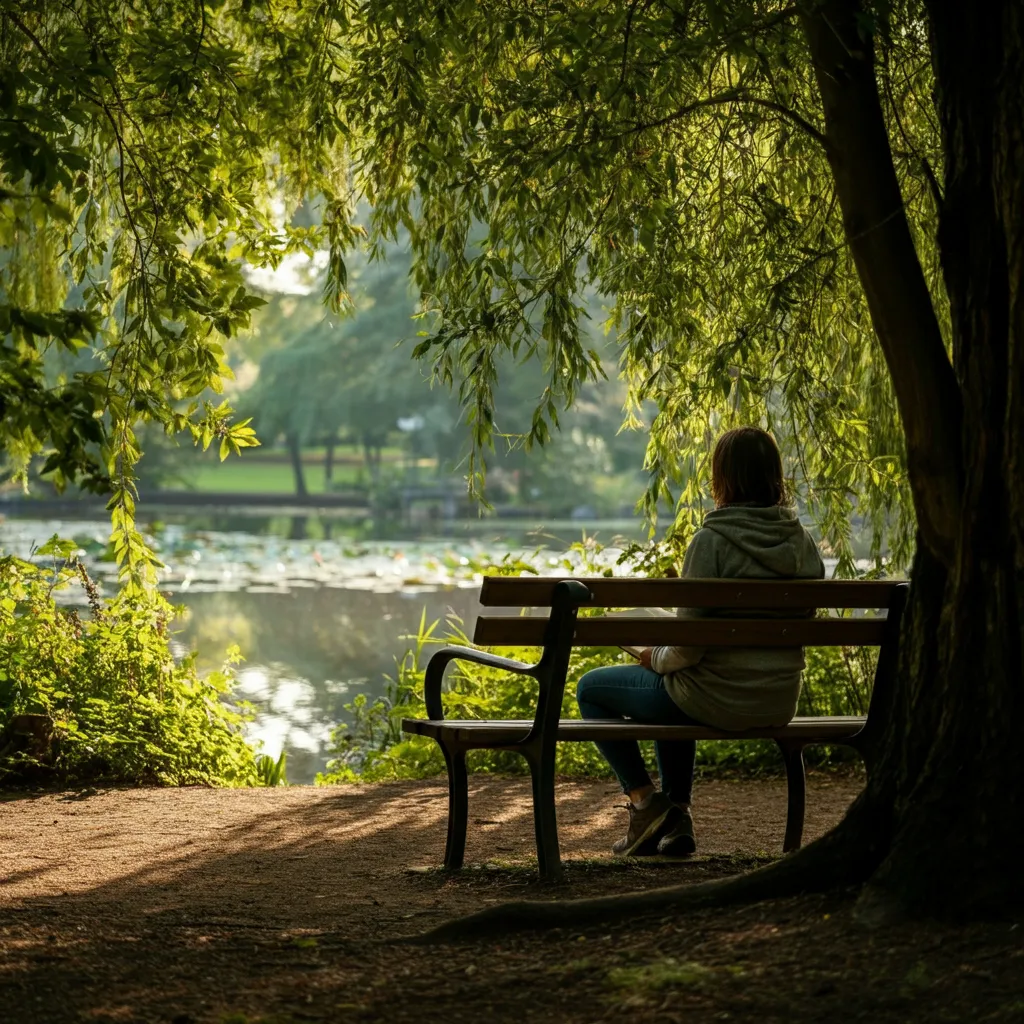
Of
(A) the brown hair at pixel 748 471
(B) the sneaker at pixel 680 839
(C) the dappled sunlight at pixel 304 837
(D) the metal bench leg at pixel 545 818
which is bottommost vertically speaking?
(C) the dappled sunlight at pixel 304 837

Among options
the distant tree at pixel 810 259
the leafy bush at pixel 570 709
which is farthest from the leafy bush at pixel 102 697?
the distant tree at pixel 810 259

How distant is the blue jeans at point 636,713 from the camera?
4266 millimetres

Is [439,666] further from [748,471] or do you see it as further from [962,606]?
[962,606]

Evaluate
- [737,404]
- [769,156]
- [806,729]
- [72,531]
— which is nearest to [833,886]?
[806,729]

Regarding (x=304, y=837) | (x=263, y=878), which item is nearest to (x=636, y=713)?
(x=263, y=878)

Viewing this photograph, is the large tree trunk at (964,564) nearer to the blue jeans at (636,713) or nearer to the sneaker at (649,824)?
the blue jeans at (636,713)

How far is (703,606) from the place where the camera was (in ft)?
13.2

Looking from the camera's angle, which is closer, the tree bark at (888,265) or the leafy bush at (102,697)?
the tree bark at (888,265)

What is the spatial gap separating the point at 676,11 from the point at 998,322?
5.92 ft

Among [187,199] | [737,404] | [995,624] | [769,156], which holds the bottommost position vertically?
[995,624]

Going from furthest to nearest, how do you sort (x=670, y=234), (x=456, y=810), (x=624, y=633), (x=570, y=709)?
1. (x=570, y=709)
2. (x=670, y=234)
3. (x=456, y=810)
4. (x=624, y=633)

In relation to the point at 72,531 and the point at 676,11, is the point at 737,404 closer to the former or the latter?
the point at 676,11

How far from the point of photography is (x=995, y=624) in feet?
10.2

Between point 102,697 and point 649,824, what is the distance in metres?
3.56
